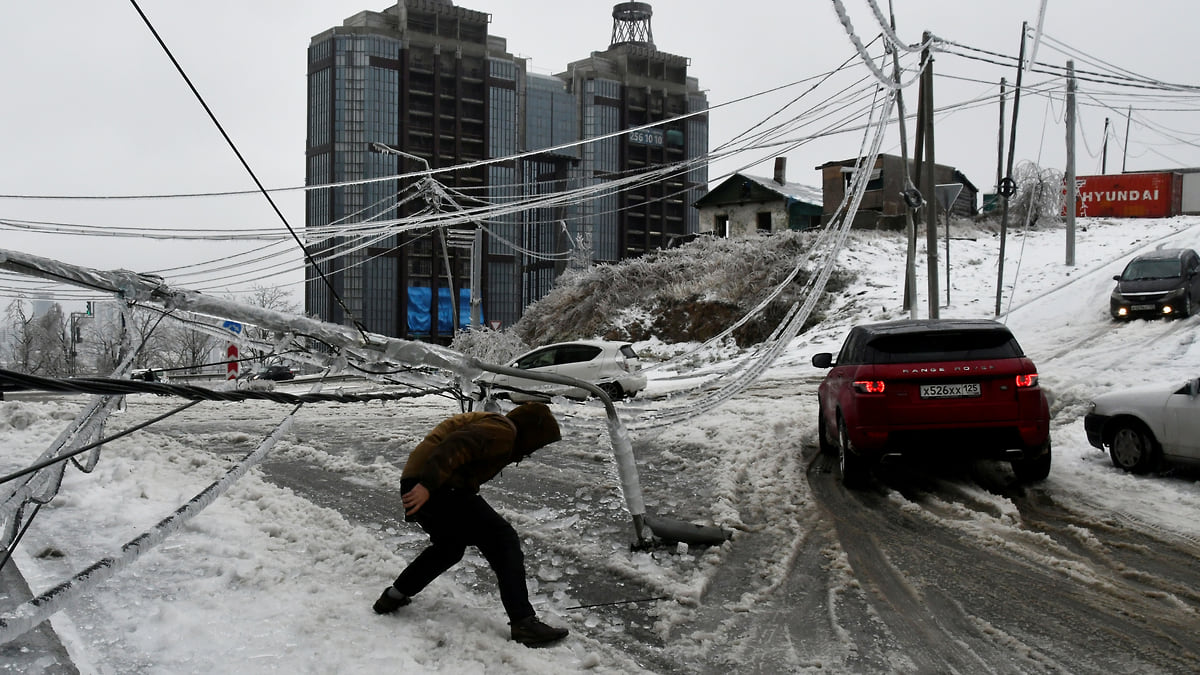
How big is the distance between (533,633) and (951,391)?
4752mm

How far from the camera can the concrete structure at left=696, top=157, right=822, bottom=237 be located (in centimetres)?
5278

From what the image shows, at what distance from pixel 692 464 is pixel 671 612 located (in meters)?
4.77

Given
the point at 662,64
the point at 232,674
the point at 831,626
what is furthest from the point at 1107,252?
the point at 662,64

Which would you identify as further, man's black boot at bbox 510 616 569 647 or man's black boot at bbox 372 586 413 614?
man's black boot at bbox 372 586 413 614

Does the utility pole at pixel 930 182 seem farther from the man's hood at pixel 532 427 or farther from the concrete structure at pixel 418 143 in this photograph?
the concrete structure at pixel 418 143

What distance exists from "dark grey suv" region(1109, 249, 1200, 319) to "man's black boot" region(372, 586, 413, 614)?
21586 mm

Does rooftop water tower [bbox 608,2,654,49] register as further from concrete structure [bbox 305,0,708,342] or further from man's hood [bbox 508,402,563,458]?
man's hood [bbox 508,402,563,458]

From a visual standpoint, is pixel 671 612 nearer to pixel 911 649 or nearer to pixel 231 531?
pixel 911 649

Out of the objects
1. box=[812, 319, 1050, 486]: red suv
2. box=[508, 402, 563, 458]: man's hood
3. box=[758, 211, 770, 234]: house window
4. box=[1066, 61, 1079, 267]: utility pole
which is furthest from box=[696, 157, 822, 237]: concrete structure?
box=[508, 402, 563, 458]: man's hood

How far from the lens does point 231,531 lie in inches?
251

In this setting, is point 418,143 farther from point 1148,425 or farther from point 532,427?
point 532,427

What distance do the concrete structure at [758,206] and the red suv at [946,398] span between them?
4379 centimetres

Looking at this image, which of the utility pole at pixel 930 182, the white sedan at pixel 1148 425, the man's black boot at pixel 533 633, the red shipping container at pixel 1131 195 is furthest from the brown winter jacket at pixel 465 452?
the red shipping container at pixel 1131 195

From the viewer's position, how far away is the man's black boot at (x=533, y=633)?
454cm
